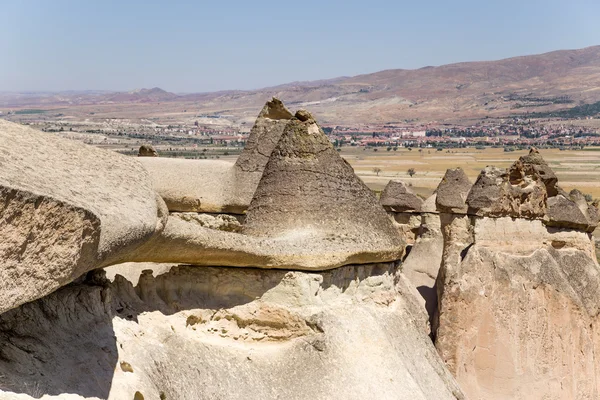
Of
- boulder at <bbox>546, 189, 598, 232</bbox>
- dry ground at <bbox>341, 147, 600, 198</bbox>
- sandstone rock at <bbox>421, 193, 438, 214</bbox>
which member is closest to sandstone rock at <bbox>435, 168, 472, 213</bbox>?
boulder at <bbox>546, 189, 598, 232</bbox>

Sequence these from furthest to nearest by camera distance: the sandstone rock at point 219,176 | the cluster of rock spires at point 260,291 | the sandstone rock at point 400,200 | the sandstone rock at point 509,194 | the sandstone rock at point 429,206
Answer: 1. the sandstone rock at point 400,200
2. the sandstone rock at point 429,206
3. the sandstone rock at point 509,194
4. the sandstone rock at point 219,176
5. the cluster of rock spires at point 260,291

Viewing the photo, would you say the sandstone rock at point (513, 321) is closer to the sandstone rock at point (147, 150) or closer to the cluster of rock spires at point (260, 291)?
the cluster of rock spires at point (260, 291)

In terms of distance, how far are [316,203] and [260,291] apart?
1.01 metres

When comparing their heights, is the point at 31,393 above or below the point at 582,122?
above

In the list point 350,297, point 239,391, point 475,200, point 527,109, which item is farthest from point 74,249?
point 527,109

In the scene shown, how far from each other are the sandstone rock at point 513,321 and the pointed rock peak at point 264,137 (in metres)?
2.81

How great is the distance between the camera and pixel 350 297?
6.32 meters

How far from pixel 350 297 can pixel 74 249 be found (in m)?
3.18

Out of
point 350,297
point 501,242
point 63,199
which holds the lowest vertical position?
point 501,242

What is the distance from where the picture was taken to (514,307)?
10.3 m

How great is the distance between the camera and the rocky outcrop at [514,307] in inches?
402

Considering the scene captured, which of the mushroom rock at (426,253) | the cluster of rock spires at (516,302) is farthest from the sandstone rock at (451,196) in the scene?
the mushroom rock at (426,253)

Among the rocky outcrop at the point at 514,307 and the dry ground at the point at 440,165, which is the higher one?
the rocky outcrop at the point at 514,307

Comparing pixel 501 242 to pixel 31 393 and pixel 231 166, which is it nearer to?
pixel 231 166
